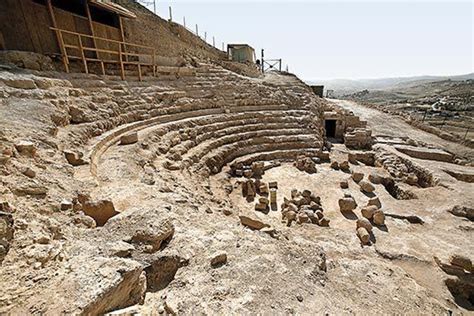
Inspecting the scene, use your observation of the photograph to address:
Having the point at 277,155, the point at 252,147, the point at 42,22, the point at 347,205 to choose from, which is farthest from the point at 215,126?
the point at 42,22

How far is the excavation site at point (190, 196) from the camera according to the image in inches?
94.2

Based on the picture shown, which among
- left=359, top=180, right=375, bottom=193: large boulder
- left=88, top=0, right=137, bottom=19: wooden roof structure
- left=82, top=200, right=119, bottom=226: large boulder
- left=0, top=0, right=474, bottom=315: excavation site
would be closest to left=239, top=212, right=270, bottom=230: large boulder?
left=0, top=0, right=474, bottom=315: excavation site

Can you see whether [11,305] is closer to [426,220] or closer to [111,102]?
[111,102]

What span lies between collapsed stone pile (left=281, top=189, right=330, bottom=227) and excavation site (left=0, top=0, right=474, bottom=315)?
2.5 inches

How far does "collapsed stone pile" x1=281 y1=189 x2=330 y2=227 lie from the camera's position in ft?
21.0

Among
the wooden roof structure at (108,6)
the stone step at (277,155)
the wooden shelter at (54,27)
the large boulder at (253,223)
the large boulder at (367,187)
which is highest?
the wooden roof structure at (108,6)

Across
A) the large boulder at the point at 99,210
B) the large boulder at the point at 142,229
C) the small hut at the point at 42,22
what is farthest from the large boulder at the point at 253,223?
the small hut at the point at 42,22

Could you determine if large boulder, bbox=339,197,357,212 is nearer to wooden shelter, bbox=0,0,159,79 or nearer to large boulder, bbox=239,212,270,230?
large boulder, bbox=239,212,270,230

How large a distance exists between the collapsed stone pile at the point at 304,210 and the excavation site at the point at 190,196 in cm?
6

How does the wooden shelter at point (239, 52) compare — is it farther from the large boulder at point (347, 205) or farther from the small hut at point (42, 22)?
the large boulder at point (347, 205)

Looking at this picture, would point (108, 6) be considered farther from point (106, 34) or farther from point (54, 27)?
point (54, 27)

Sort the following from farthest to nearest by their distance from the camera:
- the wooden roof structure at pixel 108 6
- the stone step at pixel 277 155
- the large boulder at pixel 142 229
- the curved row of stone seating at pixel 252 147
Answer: the stone step at pixel 277 155 → the wooden roof structure at pixel 108 6 → the curved row of stone seating at pixel 252 147 → the large boulder at pixel 142 229

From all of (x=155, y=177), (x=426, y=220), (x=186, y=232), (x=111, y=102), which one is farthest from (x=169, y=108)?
(x=426, y=220)

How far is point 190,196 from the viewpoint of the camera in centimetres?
538
